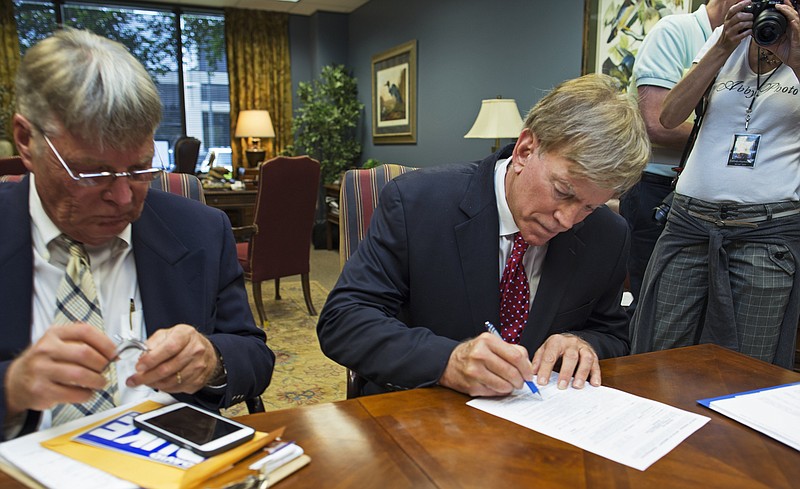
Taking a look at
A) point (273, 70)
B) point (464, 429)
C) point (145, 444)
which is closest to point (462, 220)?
point (464, 429)

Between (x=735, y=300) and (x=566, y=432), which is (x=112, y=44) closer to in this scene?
(x=566, y=432)

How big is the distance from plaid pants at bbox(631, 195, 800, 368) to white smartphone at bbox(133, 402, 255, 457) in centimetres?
132

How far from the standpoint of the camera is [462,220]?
129cm

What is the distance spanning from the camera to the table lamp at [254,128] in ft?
22.6

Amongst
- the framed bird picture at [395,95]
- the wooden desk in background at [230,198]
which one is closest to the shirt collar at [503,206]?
the wooden desk in background at [230,198]

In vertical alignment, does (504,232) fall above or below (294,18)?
below

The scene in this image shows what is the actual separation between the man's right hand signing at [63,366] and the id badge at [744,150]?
1555mm

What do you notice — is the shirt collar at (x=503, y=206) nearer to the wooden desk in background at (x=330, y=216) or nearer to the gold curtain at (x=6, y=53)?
the wooden desk in background at (x=330, y=216)

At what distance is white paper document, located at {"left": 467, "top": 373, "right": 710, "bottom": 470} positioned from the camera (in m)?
0.82

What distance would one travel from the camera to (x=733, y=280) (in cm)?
153

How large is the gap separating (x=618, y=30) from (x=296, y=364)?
2.64 m

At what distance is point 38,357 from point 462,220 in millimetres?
852

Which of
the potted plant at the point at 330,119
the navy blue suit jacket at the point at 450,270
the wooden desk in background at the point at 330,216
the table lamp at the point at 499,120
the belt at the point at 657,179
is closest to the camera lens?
the navy blue suit jacket at the point at 450,270

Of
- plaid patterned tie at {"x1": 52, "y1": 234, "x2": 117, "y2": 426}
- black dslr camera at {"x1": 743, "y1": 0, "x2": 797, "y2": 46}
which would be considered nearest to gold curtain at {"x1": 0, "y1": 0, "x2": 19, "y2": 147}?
plaid patterned tie at {"x1": 52, "y1": 234, "x2": 117, "y2": 426}
